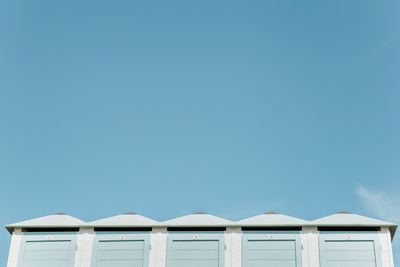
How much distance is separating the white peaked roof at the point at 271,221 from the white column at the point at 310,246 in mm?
564

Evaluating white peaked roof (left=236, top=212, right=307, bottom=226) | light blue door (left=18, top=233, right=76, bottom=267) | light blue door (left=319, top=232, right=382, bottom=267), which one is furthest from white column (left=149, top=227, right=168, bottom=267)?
light blue door (left=319, top=232, right=382, bottom=267)

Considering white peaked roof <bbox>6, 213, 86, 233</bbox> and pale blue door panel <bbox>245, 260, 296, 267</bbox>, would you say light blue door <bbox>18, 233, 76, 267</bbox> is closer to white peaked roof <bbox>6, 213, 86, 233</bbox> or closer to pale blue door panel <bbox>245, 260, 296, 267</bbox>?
white peaked roof <bbox>6, 213, 86, 233</bbox>

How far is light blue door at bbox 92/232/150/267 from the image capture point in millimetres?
33344

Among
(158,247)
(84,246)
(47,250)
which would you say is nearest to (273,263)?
(158,247)

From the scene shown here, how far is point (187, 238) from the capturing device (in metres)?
33.8

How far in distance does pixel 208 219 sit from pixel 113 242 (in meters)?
5.44

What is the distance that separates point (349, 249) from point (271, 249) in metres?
4.17

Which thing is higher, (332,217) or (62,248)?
(332,217)

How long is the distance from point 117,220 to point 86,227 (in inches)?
69.4

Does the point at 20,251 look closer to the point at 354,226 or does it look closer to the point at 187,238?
the point at 187,238

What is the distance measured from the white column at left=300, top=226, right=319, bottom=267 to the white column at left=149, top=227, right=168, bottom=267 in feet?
24.7

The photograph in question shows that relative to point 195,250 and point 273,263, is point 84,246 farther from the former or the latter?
point 273,263

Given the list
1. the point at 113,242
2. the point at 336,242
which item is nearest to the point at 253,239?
the point at 336,242

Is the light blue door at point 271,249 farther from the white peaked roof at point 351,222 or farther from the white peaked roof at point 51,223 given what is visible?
the white peaked roof at point 51,223
